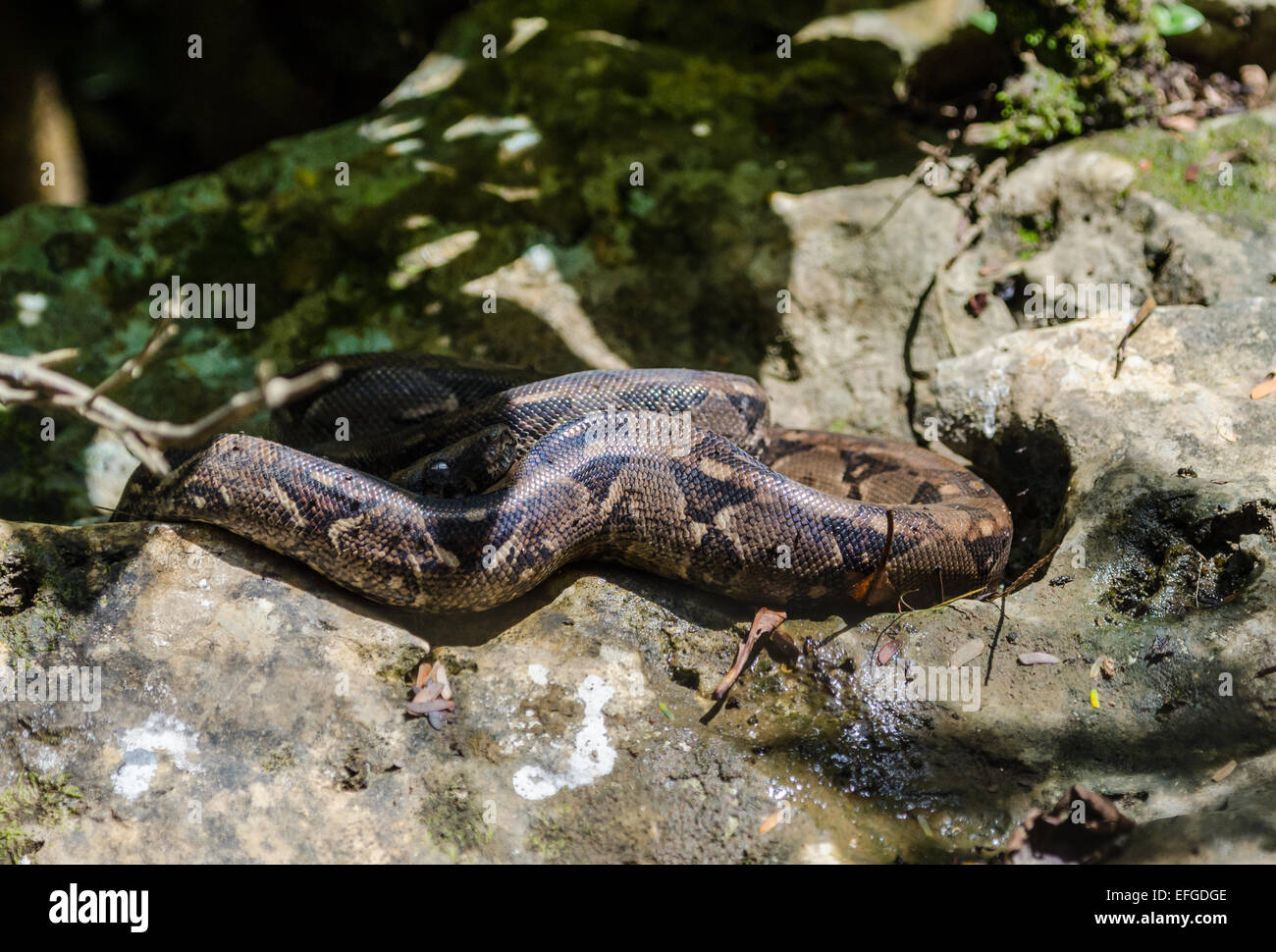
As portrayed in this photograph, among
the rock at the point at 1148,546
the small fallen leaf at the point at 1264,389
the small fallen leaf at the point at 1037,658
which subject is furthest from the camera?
the small fallen leaf at the point at 1264,389

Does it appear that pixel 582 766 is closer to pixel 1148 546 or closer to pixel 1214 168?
pixel 1148 546

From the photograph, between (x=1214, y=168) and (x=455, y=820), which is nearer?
(x=455, y=820)

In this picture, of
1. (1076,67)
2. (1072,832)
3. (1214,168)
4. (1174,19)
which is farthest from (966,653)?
(1174,19)

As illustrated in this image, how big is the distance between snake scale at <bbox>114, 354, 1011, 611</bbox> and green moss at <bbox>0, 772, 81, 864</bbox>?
5.10ft

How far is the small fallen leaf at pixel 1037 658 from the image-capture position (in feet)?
15.8

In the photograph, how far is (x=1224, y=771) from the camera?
402 cm

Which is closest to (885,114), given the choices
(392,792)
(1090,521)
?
(1090,521)

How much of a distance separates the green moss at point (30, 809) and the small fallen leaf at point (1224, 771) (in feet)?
16.6

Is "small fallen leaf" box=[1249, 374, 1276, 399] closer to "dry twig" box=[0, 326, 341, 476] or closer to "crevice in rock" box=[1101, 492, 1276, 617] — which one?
"crevice in rock" box=[1101, 492, 1276, 617]

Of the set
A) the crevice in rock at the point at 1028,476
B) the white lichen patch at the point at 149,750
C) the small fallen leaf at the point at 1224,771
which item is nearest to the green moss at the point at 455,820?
the white lichen patch at the point at 149,750

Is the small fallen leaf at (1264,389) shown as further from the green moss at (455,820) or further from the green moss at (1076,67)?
the green moss at (455,820)

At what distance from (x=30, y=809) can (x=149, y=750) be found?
510 millimetres
